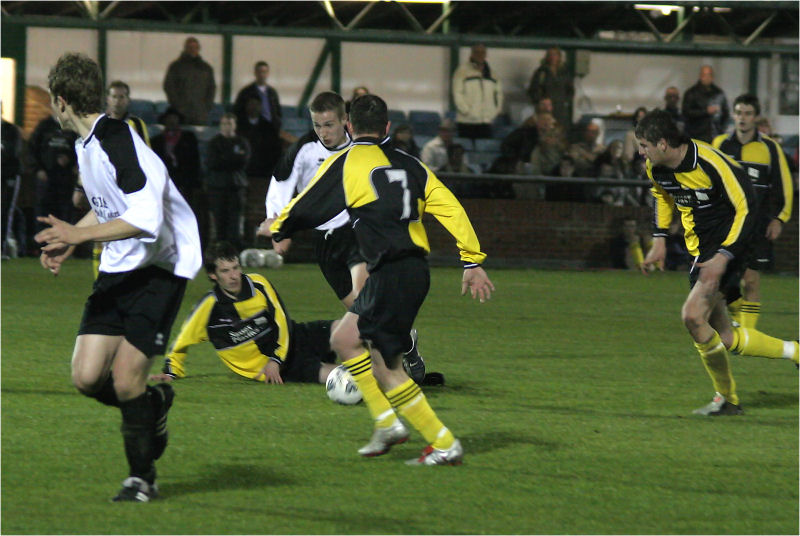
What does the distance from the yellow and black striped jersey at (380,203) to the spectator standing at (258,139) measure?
39.7 ft

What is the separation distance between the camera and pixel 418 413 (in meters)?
5.72

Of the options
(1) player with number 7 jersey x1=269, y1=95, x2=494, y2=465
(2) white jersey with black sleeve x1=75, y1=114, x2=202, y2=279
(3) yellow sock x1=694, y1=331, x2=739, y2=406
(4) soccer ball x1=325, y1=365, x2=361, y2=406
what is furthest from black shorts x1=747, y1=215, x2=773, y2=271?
(2) white jersey with black sleeve x1=75, y1=114, x2=202, y2=279

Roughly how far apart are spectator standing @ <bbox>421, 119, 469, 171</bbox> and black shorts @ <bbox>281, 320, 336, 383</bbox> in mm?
10098

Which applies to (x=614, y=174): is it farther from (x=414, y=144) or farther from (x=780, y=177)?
(x=780, y=177)

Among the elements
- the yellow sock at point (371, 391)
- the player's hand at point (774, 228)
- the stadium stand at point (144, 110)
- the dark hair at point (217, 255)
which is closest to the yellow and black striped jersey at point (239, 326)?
the dark hair at point (217, 255)

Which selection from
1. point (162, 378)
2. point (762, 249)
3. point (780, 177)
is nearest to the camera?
point (162, 378)

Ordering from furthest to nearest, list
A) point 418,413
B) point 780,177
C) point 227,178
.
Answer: point 227,178 → point 780,177 → point 418,413

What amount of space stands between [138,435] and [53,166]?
12.6 metres

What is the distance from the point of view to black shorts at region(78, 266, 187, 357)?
497cm

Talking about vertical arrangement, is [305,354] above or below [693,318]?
below

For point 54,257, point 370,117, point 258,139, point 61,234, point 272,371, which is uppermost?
point 258,139

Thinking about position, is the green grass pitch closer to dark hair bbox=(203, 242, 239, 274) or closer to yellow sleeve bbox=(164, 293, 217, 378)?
yellow sleeve bbox=(164, 293, 217, 378)

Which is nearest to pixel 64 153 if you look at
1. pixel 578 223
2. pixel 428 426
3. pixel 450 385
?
pixel 578 223

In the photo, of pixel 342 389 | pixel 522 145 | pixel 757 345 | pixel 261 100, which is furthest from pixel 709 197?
pixel 522 145
